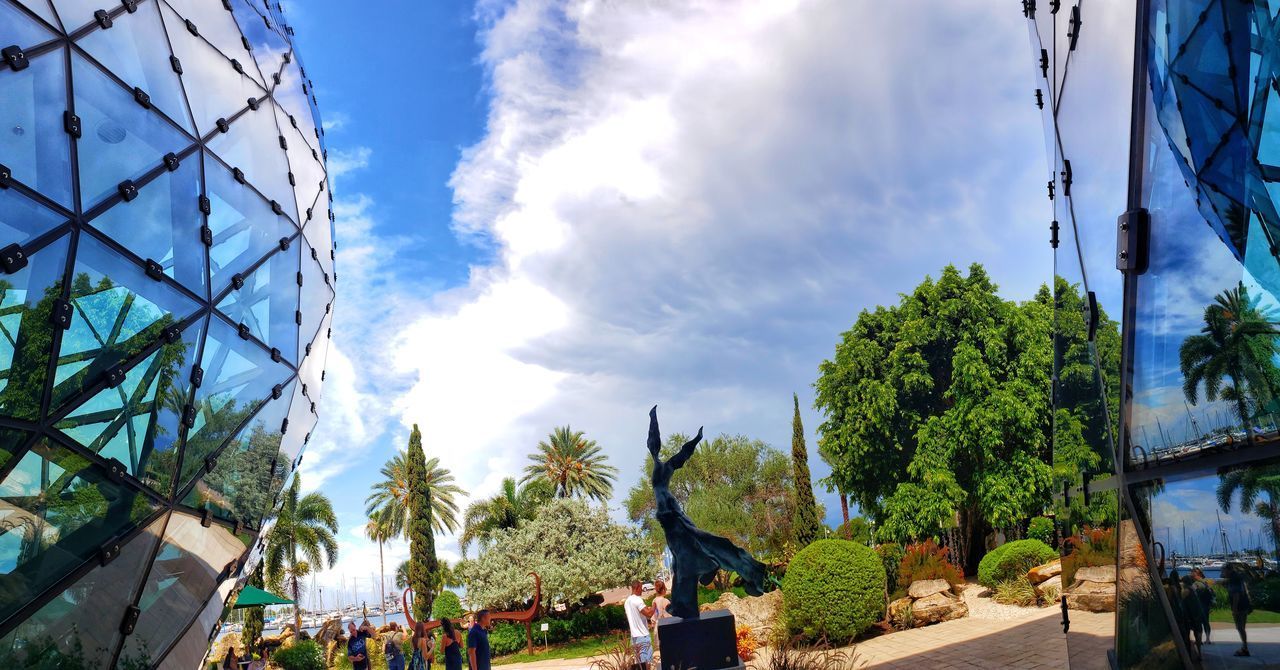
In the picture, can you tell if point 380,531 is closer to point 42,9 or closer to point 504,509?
point 504,509

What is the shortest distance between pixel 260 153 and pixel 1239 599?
8.42 metres

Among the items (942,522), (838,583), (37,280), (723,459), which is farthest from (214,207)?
(723,459)

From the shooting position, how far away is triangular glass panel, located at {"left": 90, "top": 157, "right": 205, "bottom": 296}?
5.31 metres

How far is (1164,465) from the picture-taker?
338cm

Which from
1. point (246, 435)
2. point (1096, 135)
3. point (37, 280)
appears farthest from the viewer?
point (246, 435)

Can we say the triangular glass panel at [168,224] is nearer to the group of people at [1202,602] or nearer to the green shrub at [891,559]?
the group of people at [1202,602]

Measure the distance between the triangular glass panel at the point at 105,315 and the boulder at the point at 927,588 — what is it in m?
15.4

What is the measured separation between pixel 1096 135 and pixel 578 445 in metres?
43.2

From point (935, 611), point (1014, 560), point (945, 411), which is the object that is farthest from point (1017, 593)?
point (945, 411)

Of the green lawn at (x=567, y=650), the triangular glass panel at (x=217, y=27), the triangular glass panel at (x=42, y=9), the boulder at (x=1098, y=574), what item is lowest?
the green lawn at (x=567, y=650)

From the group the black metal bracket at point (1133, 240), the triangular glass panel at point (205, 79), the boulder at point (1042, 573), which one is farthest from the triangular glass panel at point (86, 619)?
the boulder at point (1042, 573)

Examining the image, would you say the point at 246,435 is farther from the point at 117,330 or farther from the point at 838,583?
the point at 838,583

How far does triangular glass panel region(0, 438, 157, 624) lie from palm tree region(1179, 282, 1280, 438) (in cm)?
610

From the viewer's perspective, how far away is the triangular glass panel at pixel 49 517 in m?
4.47
